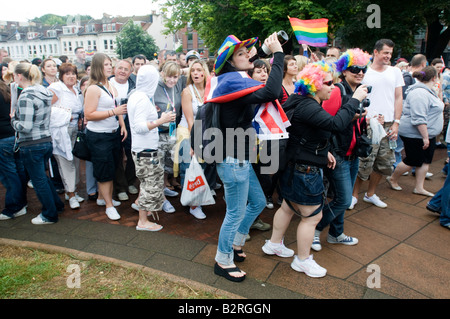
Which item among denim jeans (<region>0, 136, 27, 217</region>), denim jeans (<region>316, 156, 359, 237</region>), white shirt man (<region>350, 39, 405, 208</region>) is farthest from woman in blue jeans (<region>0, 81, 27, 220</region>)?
white shirt man (<region>350, 39, 405, 208</region>)

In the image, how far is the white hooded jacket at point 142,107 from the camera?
3.76m

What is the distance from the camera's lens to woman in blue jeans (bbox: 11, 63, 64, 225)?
3984 mm

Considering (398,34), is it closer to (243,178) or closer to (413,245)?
(413,245)

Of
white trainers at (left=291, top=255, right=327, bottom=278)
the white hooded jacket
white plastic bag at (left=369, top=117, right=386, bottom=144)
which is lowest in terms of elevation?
white trainers at (left=291, top=255, right=327, bottom=278)

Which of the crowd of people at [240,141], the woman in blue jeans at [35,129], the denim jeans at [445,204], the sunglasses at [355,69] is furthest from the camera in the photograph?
the denim jeans at [445,204]

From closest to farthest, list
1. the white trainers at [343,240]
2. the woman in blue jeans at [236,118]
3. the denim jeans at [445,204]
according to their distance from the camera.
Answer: the woman in blue jeans at [236,118] < the white trainers at [343,240] < the denim jeans at [445,204]

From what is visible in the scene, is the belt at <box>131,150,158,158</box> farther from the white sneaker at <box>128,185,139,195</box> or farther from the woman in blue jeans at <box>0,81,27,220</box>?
the woman in blue jeans at <box>0,81,27,220</box>

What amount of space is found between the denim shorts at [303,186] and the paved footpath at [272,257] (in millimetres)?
761

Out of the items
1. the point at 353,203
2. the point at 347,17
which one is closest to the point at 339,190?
the point at 353,203

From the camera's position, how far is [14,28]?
85.4m

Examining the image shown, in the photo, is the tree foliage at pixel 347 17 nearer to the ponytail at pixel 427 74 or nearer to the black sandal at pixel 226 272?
the ponytail at pixel 427 74

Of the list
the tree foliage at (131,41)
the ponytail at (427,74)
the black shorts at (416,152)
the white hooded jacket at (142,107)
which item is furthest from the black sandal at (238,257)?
the tree foliage at (131,41)

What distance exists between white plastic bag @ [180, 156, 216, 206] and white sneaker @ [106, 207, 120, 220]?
0.92 meters
